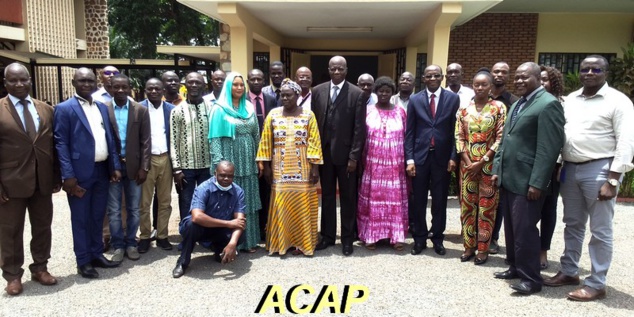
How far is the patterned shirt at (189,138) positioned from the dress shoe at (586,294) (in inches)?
137

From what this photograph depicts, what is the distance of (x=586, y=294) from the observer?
3.56 m

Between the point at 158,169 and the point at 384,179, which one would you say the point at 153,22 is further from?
the point at 384,179

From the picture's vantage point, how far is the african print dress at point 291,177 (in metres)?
4.38

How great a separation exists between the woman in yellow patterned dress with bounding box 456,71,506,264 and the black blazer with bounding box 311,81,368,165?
37.6 inches

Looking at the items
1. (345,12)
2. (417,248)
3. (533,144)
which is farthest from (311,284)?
(345,12)

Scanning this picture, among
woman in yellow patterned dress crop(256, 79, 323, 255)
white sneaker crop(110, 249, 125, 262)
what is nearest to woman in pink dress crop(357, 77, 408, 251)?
woman in yellow patterned dress crop(256, 79, 323, 255)

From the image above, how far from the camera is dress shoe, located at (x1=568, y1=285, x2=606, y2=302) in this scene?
355cm

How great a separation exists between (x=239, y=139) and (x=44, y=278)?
207 cm

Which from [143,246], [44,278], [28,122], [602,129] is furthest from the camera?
[143,246]

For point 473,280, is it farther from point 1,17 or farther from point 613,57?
point 1,17

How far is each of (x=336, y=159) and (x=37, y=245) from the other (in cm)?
276

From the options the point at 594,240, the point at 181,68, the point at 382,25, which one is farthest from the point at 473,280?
the point at 181,68

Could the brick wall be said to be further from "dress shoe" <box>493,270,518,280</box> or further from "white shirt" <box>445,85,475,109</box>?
"dress shoe" <box>493,270,518,280</box>

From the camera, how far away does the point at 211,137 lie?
435 centimetres
